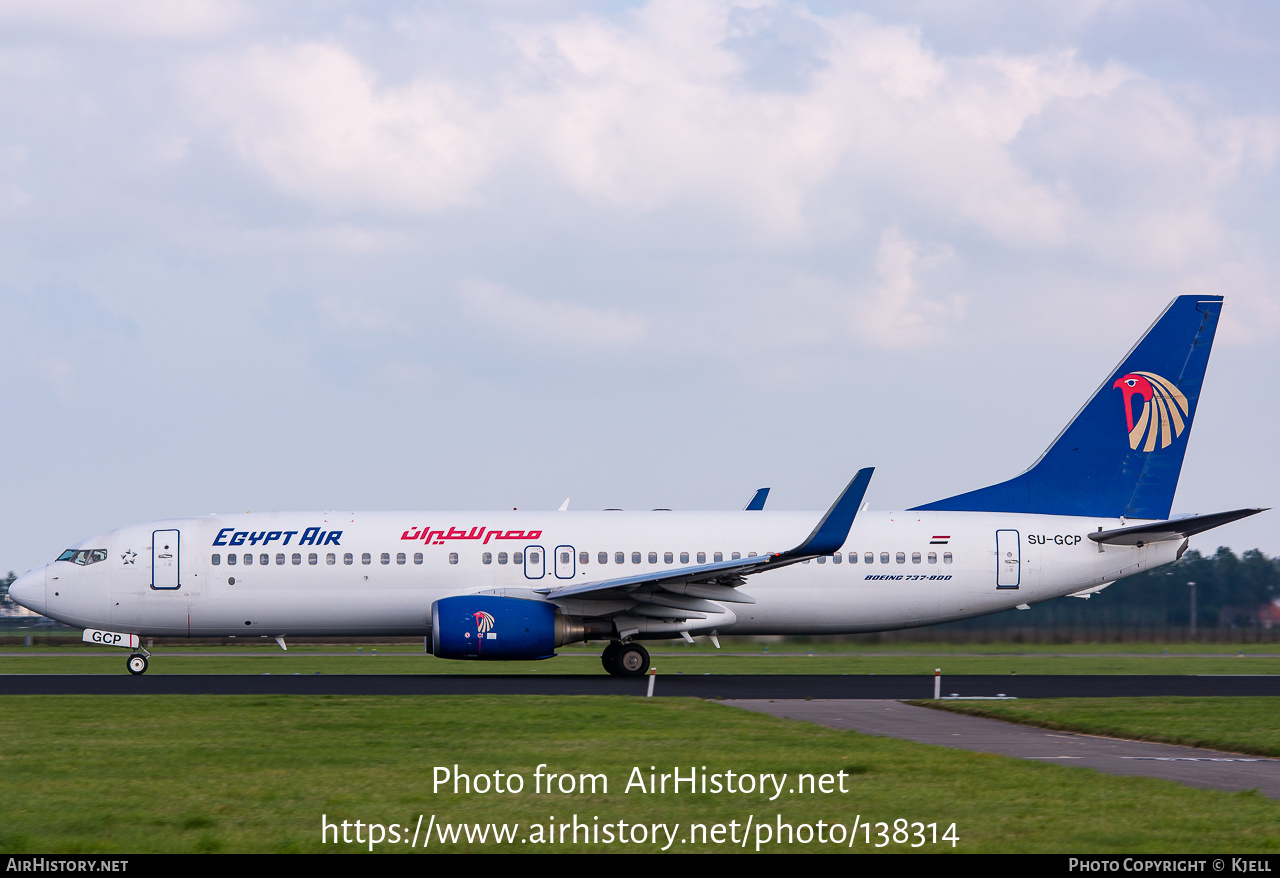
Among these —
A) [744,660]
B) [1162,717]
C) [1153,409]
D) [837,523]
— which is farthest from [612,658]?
[1153,409]

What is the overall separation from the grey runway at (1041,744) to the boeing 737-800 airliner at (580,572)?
723 cm

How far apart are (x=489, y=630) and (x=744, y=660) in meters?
10.2

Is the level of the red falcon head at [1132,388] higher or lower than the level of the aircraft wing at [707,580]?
higher

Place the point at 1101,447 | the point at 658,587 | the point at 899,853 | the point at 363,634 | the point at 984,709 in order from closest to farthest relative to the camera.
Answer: the point at 899,853, the point at 984,709, the point at 658,587, the point at 363,634, the point at 1101,447

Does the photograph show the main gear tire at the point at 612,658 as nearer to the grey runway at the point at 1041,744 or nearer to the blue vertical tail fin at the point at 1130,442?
the grey runway at the point at 1041,744

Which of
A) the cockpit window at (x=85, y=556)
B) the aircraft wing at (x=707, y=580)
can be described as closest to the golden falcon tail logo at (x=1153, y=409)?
the aircraft wing at (x=707, y=580)

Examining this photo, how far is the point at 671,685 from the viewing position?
2572 cm

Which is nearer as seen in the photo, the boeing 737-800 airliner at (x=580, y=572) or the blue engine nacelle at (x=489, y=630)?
the blue engine nacelle at (x=489, y=630)

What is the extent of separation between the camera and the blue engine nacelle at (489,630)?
26.3 metres

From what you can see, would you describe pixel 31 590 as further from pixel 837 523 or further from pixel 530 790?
pixel 530 790

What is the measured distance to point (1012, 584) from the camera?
30094 millimetres
